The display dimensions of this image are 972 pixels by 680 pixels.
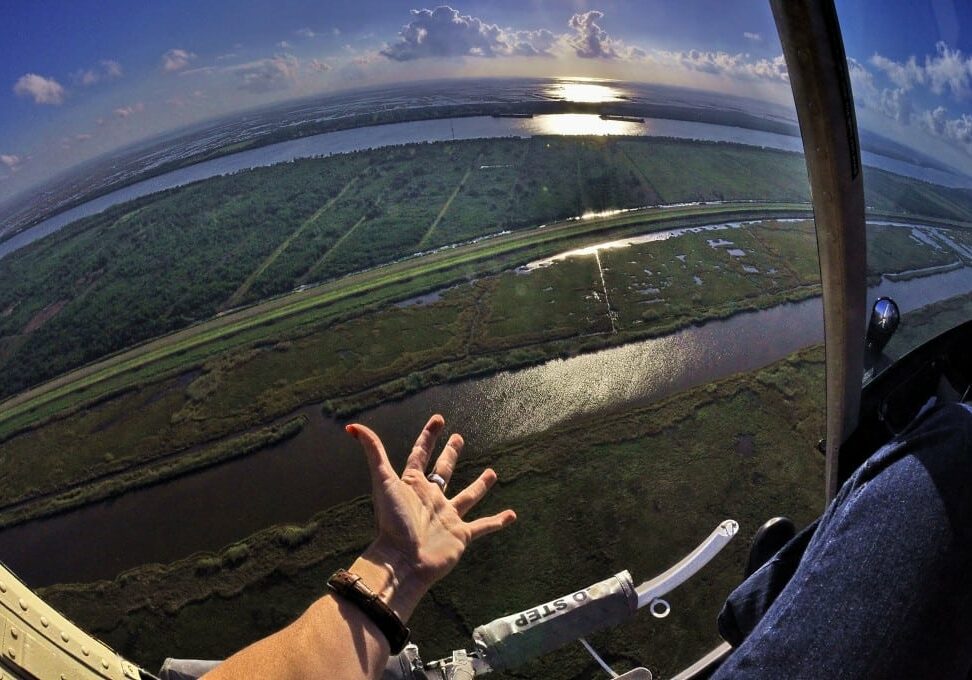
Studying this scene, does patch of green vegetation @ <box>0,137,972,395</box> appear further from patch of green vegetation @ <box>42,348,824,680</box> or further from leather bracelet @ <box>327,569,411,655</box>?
leather bracelet @ <box>327,569,411,655</box>

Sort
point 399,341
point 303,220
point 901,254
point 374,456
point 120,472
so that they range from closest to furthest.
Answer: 1. point 374,456
2. point 901,254
3. point 120,472
4. point 399,341
5. point 303,220

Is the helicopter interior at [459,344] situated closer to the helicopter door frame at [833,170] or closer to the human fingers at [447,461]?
the helicopter door frame at [833,170]

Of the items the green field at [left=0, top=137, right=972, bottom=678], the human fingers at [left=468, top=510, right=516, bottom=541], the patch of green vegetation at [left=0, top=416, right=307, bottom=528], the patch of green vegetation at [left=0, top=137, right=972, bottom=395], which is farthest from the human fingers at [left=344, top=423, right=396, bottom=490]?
the patch of green vegetation at [left=0, top=137, right=972, bottom=395]

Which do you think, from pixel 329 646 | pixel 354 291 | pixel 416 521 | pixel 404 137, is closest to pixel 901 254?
pixel 416 521

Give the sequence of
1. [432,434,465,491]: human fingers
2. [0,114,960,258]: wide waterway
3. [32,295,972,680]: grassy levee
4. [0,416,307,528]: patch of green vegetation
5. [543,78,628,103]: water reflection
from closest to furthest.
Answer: [432,434,465,491]: human fingers → [32,295,972,680]: grassy levee → [0,416,307,528]: patch of green vegetation → [0,114,960,258]: wide waterway → [543,78,628,103]: water reflection

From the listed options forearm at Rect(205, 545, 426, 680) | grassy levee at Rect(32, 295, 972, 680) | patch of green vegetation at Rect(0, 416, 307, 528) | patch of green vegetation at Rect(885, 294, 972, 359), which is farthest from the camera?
patch of green vegetation at Rect(0, 416, 307, 528)

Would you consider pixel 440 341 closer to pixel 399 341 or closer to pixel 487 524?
pixel 399 341

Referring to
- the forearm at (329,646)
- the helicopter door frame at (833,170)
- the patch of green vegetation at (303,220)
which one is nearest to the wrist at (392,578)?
the forearm at (329,646)
